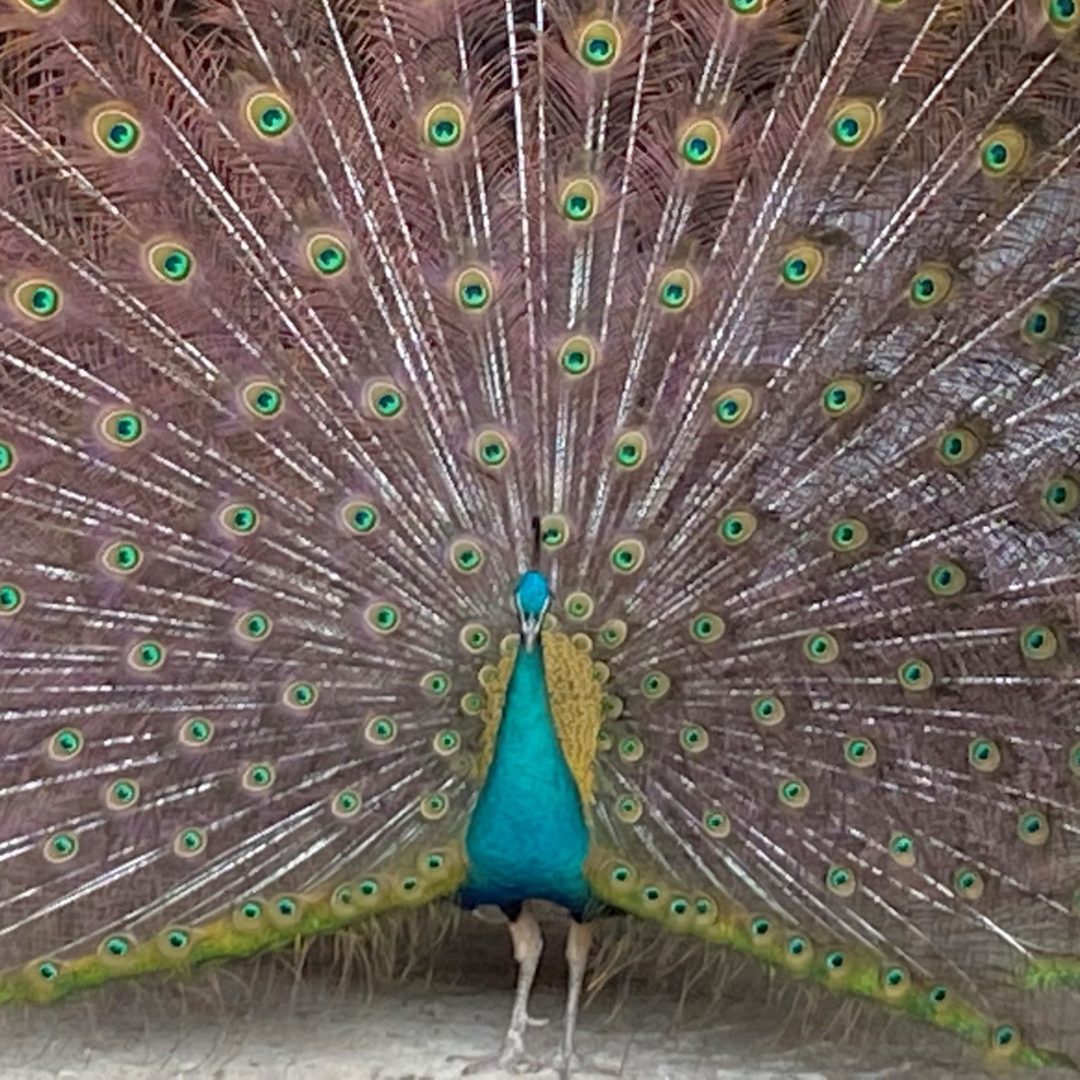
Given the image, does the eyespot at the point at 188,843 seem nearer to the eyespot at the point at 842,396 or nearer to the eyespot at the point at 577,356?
the eyespot at the point at 577,356

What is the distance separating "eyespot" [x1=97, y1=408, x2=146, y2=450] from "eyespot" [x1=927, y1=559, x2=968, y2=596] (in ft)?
3.92

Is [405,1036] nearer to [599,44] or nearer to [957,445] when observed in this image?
[957,445]

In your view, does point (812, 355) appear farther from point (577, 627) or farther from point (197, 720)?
point (197, 720)

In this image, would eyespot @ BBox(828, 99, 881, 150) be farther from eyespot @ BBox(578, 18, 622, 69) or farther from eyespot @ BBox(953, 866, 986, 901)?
eyespot @ BBox(953, 866, 986, 901)

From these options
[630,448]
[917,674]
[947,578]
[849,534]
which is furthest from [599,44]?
[917,674]

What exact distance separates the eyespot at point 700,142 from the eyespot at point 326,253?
502 millimetres

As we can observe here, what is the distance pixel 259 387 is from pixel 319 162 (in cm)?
34

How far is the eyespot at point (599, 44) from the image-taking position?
2.28 meters

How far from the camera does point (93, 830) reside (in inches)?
100

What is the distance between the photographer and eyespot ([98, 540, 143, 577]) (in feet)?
8.18

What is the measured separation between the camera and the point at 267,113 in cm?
233

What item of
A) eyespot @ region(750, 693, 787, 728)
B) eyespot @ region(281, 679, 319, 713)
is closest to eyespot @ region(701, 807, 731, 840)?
eyespot @ region(750, 693, 787, 728)

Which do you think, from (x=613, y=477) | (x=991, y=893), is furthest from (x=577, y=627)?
(x=991, y=893)

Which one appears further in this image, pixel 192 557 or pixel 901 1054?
pixel 901 1054
